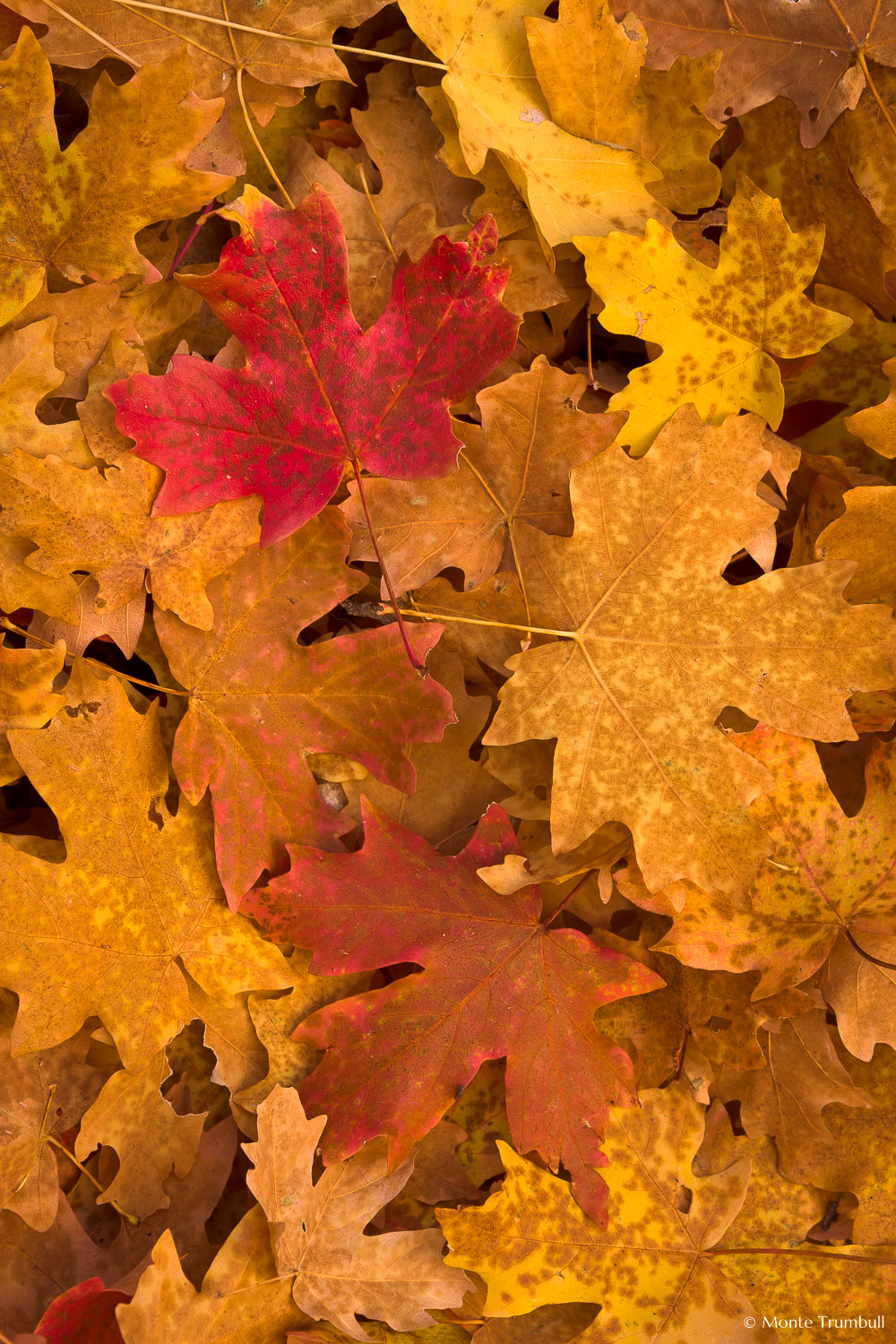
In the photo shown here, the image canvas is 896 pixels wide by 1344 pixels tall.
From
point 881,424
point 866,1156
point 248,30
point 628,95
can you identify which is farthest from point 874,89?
Result: point 866,1156

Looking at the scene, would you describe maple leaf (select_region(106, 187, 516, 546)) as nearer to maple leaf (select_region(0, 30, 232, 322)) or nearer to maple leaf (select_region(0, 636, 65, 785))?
maple leaf (select_region(0, 30, 232, 322))

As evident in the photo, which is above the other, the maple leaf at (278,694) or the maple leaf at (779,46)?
the maple leaf at (779,46)

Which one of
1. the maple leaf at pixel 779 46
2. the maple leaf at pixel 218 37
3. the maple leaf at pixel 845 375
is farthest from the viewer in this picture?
the maple leaf at pixel 845 375

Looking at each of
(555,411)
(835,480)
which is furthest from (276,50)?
(835,480)

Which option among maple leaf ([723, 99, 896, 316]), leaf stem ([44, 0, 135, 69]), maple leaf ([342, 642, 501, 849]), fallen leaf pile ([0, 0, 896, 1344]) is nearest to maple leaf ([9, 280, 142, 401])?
fallen leaf pile ([0, 0, 896, 1344])

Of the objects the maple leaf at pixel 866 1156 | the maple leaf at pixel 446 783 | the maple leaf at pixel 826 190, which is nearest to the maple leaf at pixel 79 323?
the maple leaf at pixel 446 783

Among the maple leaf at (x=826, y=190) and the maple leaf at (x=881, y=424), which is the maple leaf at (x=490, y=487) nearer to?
the maple leaf at (x=881, y=424)
